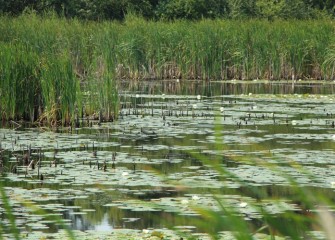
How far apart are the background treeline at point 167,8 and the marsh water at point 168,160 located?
1620 centimetres

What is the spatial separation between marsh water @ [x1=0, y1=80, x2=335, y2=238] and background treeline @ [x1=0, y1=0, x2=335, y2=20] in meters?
16.2

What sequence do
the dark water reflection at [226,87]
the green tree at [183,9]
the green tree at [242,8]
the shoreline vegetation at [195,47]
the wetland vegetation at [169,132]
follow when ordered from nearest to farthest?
the wetland vegetation at [169,132] → the dark water reflection at [226,87] → the shoreline vegetation at [195,47] → the green tree at [183,9] → the green tree at [242,8]

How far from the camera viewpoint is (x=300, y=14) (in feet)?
120

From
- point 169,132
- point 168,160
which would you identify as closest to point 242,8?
point 169,132

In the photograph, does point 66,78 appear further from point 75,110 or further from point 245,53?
point 245,53

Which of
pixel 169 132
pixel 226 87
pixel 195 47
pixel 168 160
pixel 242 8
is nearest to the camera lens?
pixel 168 160

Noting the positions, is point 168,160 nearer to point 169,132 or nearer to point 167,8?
point 169,132

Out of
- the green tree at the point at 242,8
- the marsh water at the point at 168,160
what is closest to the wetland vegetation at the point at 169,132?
the marsh water at the point at 168,160

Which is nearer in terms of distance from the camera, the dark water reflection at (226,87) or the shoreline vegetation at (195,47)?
the dark water reflection at (226,87)

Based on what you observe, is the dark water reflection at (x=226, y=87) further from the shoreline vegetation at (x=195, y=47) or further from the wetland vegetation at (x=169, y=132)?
the shoreline vegetation at (x=195, y=47)

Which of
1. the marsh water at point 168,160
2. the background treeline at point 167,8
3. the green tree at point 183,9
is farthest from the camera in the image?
the green tree at point 183,9

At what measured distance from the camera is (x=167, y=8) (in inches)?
1374

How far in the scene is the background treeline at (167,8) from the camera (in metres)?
34.2

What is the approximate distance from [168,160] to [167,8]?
2479cm
